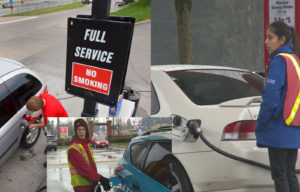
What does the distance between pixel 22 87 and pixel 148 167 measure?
89cm

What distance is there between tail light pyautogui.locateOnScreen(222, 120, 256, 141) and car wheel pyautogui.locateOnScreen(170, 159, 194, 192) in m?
0.28

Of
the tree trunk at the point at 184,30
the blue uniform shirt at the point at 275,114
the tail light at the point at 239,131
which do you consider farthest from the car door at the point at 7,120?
the tree trunk at the point at 184,30

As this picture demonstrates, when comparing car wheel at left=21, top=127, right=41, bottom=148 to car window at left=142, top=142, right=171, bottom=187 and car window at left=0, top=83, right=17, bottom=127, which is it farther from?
→ car window at left=142, top=142, right=171, bottom=187

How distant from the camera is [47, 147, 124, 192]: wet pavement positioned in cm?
164

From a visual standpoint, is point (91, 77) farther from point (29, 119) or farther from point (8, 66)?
point (8, 66)

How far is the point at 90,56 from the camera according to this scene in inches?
69.2

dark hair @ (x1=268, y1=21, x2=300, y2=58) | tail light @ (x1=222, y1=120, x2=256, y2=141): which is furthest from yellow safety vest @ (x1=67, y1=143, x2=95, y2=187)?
dark hair @ (x1=268, y1=21, x2=300, y2=58)

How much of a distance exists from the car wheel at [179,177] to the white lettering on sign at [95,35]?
0.75 metres

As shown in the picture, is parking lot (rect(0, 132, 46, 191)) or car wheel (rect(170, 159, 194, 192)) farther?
parking lot (rect(0, 132, 46, 191))

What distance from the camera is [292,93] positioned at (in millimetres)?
1763

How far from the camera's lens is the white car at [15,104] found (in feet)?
6.44

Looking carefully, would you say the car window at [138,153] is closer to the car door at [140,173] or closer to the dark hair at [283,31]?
the car door at [140,173]

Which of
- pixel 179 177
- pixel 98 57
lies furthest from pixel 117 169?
pixel 98 57

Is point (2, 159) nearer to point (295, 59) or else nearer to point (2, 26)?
point (2, 26)
